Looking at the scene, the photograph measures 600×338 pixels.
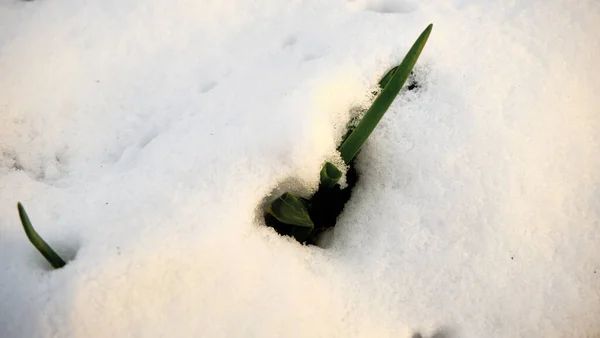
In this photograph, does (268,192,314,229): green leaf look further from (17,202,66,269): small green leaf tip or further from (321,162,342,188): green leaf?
(17,202,66,269): small green leaf tip

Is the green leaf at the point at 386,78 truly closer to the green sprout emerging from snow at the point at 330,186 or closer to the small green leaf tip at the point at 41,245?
the green sprout emerging from snow at the point at 330,186

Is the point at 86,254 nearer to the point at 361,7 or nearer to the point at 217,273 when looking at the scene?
the point at 217,273

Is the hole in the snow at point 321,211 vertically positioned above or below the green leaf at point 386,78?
below

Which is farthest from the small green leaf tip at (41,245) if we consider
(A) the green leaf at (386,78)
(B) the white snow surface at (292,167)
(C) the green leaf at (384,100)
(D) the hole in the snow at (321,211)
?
(A) the green leaf at (386,78)

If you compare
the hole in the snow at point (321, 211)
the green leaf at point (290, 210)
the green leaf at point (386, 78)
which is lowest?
the hole in the snow at point (321, 211)

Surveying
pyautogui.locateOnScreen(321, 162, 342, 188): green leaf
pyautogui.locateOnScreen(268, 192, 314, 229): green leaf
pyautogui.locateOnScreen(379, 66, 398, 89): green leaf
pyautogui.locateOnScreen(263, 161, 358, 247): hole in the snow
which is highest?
pyautogui.locateOnScreen(379, 66, 398, 89): green leaf

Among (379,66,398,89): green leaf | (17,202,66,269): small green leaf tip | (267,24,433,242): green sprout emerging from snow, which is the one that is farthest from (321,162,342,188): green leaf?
(17,202,66,269): small green leaf tip
